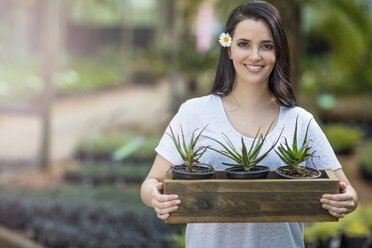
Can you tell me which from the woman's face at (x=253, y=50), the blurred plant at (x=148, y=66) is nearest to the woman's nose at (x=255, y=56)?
the woman's face at (x=253, y=50)

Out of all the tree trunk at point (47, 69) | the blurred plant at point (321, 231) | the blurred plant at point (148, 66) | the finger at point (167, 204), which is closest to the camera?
the finger at point (167, 204)

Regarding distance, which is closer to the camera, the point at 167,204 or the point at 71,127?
the point at 167,204

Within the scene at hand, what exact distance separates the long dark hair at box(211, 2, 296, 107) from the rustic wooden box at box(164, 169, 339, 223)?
1.17 feet

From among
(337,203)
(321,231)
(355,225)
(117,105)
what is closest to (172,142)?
(337,203)

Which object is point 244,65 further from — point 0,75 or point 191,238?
point 0,75

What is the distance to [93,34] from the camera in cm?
1825

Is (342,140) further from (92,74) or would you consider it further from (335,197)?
(335,197)

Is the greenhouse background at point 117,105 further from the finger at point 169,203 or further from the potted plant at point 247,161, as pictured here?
the finger at point 169,203

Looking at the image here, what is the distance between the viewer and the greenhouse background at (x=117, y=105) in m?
5.04

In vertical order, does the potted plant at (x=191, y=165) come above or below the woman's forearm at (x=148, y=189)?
above

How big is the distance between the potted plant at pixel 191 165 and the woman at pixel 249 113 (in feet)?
0.20

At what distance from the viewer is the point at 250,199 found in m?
1.62

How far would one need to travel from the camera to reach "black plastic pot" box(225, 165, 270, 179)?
1637 mm

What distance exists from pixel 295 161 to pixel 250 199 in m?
0.19
